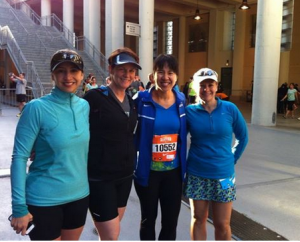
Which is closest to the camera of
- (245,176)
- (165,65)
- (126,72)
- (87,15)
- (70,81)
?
(70,81)

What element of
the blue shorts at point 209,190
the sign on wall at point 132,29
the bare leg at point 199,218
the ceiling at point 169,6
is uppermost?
the ceiling at point 169,6

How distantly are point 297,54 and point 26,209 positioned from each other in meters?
27.3

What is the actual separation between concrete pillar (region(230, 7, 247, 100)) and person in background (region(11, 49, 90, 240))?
26476 millimetres

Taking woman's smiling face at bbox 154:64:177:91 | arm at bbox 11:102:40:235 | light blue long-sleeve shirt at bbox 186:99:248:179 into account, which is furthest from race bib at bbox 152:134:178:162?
arm at bbox 11:102:40:235

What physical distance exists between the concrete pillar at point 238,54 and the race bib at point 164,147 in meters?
25.8

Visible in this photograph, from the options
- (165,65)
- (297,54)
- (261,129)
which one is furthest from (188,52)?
(165,65)

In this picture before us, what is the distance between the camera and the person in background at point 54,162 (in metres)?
1.97

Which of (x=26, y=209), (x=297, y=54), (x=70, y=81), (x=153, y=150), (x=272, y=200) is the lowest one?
(x=272, y=200)

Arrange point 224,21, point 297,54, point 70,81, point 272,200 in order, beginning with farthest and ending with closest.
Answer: point 224,21, point 297,54, point 272,200, point 70,81

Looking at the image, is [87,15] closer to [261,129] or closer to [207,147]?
[261,129]

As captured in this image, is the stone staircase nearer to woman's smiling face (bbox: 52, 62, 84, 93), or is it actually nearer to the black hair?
the black hair

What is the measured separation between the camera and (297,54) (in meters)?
25.3

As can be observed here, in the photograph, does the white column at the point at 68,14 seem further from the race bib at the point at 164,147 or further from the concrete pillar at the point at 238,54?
the race bib at the point at 164,147

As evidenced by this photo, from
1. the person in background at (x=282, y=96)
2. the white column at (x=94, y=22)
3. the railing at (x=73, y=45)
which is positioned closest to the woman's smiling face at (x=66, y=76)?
the railing at (x=73, y=45)
